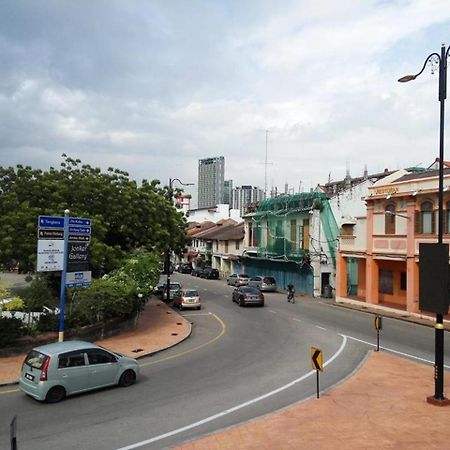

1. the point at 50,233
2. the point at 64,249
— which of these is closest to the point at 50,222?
the point at 50,233

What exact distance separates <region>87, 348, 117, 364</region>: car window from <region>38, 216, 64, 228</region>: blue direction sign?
16.9ft

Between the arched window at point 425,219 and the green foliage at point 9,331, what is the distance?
2426cm

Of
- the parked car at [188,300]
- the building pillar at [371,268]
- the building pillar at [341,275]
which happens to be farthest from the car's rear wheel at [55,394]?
the building pillar at [341,275]

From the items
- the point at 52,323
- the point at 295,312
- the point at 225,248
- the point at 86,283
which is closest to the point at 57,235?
the point at 86,283

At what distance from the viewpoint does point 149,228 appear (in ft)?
92.8

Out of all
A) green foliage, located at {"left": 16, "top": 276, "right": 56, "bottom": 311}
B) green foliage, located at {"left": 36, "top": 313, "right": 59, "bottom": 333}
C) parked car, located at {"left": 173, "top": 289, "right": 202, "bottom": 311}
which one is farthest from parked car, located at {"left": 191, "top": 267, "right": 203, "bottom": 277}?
green foliage, located at {"left": 36, "top": 313, "right": 59, "bottom": 333}

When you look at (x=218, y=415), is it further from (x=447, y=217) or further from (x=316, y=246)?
(x=316, y=246)

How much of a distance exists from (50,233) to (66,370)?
5.72 meters

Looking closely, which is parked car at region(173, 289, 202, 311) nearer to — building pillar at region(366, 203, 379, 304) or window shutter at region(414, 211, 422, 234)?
building pillar at region(366, 203, 379, 304)

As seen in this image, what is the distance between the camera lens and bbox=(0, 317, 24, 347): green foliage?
1828 centimetres

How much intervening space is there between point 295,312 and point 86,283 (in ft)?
59.4

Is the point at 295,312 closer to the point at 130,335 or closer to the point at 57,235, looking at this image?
the point at 130,335

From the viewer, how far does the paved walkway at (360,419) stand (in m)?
10.1

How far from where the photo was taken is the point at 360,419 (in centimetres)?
1170
